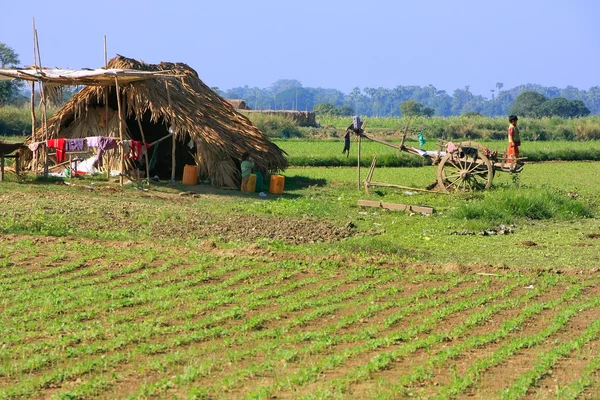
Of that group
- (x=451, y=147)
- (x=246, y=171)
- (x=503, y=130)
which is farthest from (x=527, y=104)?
(x=246, y=171)

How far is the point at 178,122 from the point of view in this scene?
19.5 meters

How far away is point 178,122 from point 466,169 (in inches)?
246

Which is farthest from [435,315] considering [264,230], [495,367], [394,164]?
[394,164]

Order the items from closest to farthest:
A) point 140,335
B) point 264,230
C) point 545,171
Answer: point 140,335 < point 264,230 < point 545,171

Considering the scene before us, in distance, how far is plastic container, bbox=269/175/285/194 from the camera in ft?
64.3

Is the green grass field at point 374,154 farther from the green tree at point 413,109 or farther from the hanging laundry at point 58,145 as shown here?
the green tree at point 413,109

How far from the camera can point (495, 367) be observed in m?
7.21

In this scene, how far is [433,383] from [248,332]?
202 cm

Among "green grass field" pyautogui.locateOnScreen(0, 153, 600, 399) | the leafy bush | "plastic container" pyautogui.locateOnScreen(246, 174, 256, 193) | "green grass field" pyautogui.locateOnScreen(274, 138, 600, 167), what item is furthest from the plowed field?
"green grass field" pyautogui.locateOnScreen(274, 138, 600, 167)

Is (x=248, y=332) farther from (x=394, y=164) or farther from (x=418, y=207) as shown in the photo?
(x=394, y=164)

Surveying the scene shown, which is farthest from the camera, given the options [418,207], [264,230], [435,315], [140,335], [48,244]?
[418,207]

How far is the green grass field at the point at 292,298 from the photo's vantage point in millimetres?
6832

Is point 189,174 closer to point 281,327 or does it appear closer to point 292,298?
point 292,298

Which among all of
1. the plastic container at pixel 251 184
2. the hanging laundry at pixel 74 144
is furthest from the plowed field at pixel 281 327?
the plastic container at pixel 251 184
